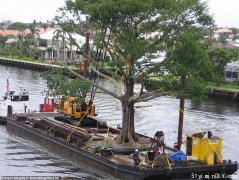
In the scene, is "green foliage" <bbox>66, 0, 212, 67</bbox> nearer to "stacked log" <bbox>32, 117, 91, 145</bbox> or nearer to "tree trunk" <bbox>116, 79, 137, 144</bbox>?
"tree trunk" <bbox>116, 79, 137, 144</bbox>

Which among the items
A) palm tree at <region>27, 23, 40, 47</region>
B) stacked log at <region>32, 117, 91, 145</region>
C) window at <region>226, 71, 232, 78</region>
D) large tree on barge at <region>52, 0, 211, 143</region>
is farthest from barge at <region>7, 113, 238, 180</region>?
palm tree at <region>27, 23, 40, 47</region>

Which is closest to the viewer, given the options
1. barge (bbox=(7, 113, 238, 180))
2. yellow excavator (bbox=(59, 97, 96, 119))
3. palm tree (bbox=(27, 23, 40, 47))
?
barge (bbox=(7, 113, 238, 180))

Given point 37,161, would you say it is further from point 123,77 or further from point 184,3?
point 184,3

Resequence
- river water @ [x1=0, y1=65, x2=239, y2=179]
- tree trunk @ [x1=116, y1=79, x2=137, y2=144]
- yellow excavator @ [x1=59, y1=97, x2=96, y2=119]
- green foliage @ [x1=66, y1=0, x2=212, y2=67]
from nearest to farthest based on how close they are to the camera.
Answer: green foliage @ [x1=66, y1=0, x2=212, y2=67] → river water @ [x1=0, y1=65, x2=239, y2=179] → tree trunk @ [x1=116, y1=79, x2=137, y2=144] → yellow excavator @ [x1=59, y1=97, x2=96, y2=119]

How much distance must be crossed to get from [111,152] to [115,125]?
18.1 m

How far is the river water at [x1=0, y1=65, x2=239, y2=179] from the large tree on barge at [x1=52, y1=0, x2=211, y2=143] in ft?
15.3

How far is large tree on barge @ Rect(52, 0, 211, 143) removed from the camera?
108 ft

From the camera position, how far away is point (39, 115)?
47812 millimetres

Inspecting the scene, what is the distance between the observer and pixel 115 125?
5116cm

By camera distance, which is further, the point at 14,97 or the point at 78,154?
the point at 14,97

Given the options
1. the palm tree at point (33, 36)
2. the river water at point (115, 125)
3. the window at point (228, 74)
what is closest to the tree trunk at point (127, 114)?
the river water at point (115, 125)

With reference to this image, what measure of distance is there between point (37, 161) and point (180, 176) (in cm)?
1093

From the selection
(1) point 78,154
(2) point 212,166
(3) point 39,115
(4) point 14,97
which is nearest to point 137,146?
(1) point 78,154

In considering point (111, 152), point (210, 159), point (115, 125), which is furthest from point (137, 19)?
point (115, 125)
